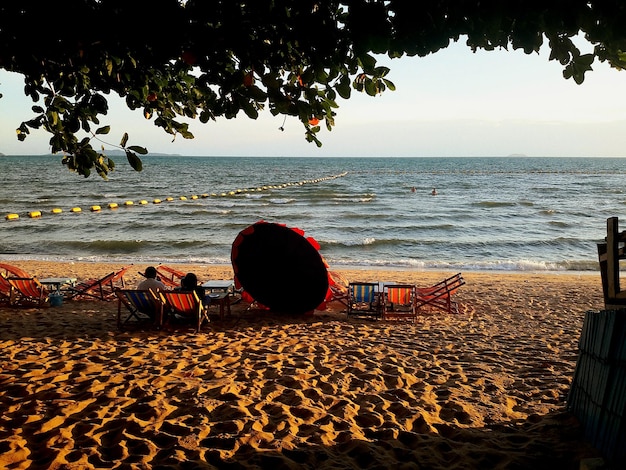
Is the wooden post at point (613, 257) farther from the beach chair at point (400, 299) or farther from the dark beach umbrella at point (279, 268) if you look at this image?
the beach chair at point (400, 299)

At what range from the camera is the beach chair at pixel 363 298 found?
835cm

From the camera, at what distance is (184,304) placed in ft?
23.9

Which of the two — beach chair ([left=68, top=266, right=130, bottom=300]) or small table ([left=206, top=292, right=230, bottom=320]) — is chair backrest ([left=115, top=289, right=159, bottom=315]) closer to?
small table ([left=206, top=292, right=230, bottom=320])

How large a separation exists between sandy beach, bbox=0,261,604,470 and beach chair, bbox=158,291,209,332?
0.28m

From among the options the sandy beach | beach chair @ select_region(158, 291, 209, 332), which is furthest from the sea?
beach chair @ select_region(158, 291, 209, 332)

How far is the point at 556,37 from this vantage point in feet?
8.09

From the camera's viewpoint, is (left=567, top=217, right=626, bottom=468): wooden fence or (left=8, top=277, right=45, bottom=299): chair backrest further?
(left=8, top=277, right=45, bottom=299): chair backrest

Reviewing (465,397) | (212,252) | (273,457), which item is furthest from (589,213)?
(273,457)

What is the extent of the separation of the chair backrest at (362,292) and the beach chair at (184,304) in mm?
2623

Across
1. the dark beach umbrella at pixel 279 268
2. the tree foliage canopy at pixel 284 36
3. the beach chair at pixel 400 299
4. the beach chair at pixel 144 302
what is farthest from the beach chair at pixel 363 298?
the tree foliage canopy at pixel 284 36

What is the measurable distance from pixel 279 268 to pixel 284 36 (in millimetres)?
5341

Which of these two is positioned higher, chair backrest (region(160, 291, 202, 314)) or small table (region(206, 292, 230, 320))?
chair backrest (region(160, 291, 202, 314))

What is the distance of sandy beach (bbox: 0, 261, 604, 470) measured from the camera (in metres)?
3.67

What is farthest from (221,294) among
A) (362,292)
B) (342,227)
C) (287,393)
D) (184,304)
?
(342,227)
